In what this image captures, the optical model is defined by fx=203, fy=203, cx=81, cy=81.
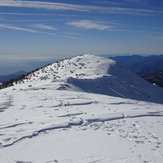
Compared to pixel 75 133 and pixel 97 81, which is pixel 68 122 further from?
pixel 97 81

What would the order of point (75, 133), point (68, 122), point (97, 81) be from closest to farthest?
point (75, 133), point (68, 122), point (97, 81)

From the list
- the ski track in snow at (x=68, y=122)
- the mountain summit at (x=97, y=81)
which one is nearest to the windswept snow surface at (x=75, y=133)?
the ski track in snow at (x=68, y=122)

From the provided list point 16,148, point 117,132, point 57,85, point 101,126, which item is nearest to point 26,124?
point 16,148

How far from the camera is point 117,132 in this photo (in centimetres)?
807

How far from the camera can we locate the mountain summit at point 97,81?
22825 millimetres

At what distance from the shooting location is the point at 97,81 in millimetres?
25500

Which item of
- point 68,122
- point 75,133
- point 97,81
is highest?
point 97,81

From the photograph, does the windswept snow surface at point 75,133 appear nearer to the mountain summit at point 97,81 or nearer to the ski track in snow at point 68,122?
the ski track in snow at point 68,122

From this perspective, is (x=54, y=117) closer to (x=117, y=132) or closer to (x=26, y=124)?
(x=26, y=124)

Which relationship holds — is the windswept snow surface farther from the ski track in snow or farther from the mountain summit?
the mountain summit

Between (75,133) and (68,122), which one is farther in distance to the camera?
(68,122)

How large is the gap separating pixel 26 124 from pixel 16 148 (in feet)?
7.58

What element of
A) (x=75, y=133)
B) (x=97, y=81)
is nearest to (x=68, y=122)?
(x=75, y=133)

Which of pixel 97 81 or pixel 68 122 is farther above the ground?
pixel 97 81
